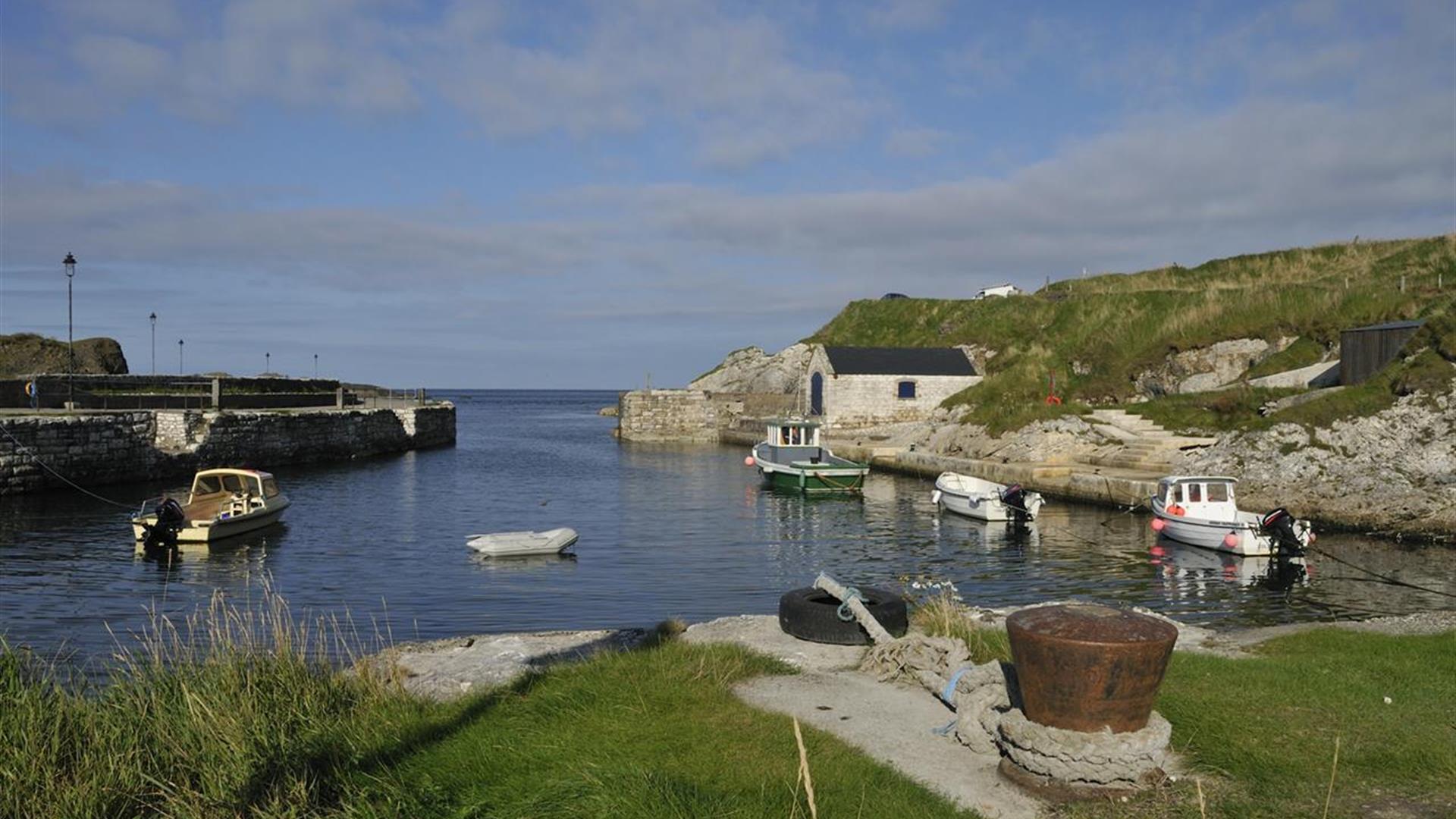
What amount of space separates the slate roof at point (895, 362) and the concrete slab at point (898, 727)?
51888 mm

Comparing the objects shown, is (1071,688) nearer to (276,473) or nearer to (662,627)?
(662,627)

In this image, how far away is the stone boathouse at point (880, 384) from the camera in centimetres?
6175

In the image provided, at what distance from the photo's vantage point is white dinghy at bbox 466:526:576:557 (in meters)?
25.2

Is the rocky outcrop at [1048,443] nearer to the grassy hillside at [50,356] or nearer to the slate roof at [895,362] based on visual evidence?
the slate roof at [895,362]

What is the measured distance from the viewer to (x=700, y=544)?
28.3 m

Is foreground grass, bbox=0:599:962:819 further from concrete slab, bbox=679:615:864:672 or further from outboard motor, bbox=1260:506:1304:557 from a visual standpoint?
outboard motor, bbox=1260:506:1304:557

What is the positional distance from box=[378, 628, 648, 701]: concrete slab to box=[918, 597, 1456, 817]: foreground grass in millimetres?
4498

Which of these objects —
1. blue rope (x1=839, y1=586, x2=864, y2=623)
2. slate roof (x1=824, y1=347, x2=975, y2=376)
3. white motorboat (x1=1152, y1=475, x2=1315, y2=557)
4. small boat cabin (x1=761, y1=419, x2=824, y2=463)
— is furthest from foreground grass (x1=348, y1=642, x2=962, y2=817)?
slate roof (x1=824, y1=347, x2=975, y2=376)

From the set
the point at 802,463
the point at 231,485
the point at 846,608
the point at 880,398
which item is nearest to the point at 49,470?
the point at 231,485

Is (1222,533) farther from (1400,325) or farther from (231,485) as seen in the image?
(231,485)

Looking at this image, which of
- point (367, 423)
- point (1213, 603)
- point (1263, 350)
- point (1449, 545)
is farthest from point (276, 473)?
point (1263, 350)

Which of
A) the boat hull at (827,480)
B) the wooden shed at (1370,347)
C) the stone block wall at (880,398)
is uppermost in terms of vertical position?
the wooden shed at (1370,347)

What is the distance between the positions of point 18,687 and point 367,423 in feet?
171

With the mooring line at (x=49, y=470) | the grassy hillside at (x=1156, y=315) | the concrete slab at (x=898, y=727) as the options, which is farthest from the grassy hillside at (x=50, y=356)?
the concrete slab at (x=898, y=727)
